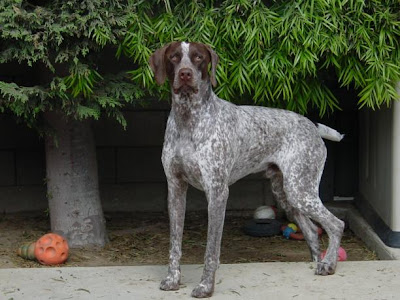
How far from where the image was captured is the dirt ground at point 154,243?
656 centimetres

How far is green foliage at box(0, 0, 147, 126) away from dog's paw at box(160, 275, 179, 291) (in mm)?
1270

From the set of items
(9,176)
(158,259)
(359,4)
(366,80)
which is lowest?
(158,259)

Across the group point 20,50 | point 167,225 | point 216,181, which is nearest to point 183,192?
point 216,181

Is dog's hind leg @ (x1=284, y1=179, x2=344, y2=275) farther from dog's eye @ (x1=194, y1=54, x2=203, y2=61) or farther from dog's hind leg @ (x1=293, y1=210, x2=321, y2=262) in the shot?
dog's eye @ (x1=194, y1=54, x2=203, y2=61)

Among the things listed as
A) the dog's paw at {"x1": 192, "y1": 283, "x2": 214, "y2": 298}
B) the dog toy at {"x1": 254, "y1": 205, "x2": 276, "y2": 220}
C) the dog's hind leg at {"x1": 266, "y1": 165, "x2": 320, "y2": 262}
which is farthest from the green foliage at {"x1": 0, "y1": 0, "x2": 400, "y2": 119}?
the dog toy at {"x1": 254, "y1": 205, "x2": 276, "y2": 220}

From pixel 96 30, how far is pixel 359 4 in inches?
67.9

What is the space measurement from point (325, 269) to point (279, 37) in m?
1.54

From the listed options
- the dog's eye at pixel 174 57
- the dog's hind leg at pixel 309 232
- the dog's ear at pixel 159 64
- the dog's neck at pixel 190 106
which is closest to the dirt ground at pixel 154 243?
the dog's hind leg at pixel 309 232

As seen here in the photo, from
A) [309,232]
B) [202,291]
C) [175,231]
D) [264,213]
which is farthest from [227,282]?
[264,213]

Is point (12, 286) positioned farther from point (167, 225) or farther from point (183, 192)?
point (167, 225)

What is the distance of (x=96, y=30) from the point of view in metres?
5.55

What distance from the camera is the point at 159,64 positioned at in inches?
197

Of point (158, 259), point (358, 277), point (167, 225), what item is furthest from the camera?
point (167, 225)

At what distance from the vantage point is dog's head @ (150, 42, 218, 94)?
4.88m
